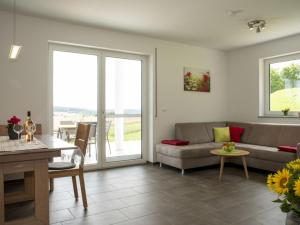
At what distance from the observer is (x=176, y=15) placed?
372 centimetres

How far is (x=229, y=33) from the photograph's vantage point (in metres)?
4.59

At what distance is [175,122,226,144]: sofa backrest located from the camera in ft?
16.4

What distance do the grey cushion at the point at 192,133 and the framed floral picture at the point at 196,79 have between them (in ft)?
2.74

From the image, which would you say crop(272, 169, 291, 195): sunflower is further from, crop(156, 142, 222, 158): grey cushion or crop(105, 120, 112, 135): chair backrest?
crop(105, 120, 112, 135): chair backrest

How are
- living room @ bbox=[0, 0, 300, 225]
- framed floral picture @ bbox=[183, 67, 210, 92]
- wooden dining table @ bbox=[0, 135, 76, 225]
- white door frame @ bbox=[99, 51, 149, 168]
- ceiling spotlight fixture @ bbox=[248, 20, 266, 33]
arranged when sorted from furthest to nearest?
1. framed floral picture @ bbox=[183, 67, 210, 92]
2. white door frame @ bbox=[99, 51, 149, 168]
3. ceiling spotlight fixture @ bbox=[248, 20, 266, 33]
4. living room @ bbox=[0, 0, 300, 225]
5. wooden dining table @ bbox=[0, 135, 76, 225]

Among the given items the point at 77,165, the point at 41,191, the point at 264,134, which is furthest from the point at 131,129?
the point at 41,191

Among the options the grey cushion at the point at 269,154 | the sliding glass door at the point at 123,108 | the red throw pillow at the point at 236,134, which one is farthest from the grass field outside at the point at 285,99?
the sliding glass door at the point at 123,108

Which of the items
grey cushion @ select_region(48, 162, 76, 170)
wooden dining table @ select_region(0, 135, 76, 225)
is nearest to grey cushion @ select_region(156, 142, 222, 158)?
grey cushion @ select_region(48, 162, 76, 170)

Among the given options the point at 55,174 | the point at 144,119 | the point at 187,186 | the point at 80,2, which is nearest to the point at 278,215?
the point at 187,186

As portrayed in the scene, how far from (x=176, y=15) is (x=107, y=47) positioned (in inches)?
55.3

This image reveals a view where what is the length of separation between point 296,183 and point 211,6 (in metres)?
3.16

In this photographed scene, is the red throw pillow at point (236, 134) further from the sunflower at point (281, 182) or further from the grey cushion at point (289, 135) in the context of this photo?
the sunflower at point (281, 182)

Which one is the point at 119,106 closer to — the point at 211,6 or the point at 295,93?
the point at 211,6

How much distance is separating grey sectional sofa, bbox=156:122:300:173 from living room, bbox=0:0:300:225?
46 millimetres
